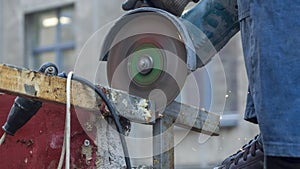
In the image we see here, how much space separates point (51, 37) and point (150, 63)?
7.95m

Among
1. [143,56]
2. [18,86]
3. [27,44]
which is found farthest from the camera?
[27,44]

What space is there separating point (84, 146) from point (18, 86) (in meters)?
0.24

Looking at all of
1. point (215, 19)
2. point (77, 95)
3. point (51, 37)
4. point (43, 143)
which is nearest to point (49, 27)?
point (51, 37)

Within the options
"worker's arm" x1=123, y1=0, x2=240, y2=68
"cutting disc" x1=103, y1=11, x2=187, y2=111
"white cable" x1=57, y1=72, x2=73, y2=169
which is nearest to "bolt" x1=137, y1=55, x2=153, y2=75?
"cutting disc" x1=103, y1=11, x2=187, y2=111

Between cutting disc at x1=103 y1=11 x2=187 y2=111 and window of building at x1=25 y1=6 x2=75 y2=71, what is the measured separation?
292 inches

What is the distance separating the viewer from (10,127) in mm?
1355

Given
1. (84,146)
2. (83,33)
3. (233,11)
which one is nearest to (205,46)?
(233,11)

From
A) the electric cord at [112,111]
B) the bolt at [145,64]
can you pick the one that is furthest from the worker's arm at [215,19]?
the electric cord at [112,111]

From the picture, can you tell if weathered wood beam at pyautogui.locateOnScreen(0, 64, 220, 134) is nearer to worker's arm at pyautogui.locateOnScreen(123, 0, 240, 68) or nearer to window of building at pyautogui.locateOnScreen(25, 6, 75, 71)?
worker's arm at pyautogui.locateOnScreen(123, 0, 240, 68)

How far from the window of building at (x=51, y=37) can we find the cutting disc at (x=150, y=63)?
24.4 ft

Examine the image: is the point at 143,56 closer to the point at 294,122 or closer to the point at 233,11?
the point at 233,11

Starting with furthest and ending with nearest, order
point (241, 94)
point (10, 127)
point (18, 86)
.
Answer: point (241, 94) → point (10, 127) → point (18, 86)

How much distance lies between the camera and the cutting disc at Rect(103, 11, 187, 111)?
1.43m

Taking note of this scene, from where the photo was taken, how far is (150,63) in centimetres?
144
